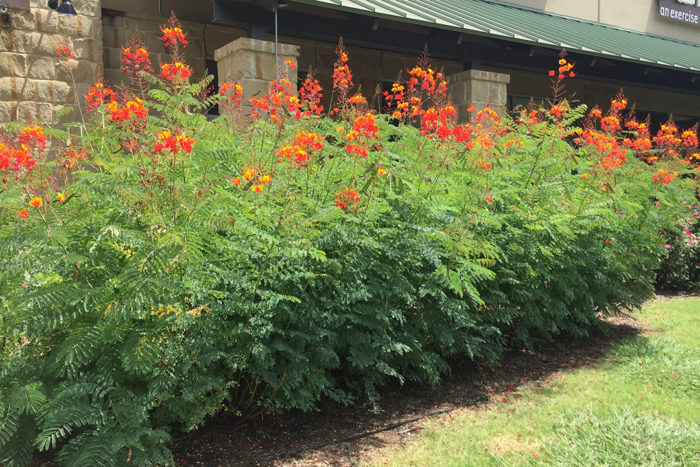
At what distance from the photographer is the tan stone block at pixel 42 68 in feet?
26.6

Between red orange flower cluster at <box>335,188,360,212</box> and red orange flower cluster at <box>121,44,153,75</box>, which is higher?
red orange flower cluster at <box>121,44,153,75</box>

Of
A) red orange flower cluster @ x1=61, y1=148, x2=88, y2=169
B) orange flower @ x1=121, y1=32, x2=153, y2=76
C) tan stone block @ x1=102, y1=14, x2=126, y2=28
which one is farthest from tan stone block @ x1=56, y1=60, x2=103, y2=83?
red orange flower cluster @ x1=61, y1=148, x2=88, y2=169

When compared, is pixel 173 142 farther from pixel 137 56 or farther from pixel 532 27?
pixel 532 27

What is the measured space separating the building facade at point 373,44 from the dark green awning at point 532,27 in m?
0.04

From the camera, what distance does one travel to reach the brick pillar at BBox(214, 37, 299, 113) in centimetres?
840

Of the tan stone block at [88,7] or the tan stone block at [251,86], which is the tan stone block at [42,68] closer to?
the tan stone block at [88,7]

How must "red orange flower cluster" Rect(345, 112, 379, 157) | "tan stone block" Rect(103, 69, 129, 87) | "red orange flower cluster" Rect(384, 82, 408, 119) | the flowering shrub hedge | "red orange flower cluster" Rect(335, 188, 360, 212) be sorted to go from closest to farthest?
the flowering shrub hedge → "red orange flower cluster" Rect(335, 188, 360, 212) → "red orange flower cluster" Rect(345, 112, 379, 157) → "red orange flower cluster" Rect(384, 82, 408, 119) → "tan stone block" Rect(103, 69, 129, 87)

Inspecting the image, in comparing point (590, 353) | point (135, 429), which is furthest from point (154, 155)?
point (590, 353)

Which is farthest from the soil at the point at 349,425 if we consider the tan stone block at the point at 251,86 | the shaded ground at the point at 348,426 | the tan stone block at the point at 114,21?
the tan stone block at the point at 114,21

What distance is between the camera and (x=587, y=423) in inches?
154

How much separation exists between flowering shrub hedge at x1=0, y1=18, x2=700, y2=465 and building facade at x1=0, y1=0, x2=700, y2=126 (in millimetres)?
2070

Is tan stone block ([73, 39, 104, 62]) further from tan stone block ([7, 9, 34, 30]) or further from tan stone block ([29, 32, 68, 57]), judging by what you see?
tan stone block ([7, 9, 34, 30])

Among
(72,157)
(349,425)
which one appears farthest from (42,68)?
(349,425)

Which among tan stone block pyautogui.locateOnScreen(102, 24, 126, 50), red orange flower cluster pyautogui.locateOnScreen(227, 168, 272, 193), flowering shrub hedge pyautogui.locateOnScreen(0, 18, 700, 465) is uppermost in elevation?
tan stone block pyautogui.locateOnScreen(102, 24, 126, 50)
